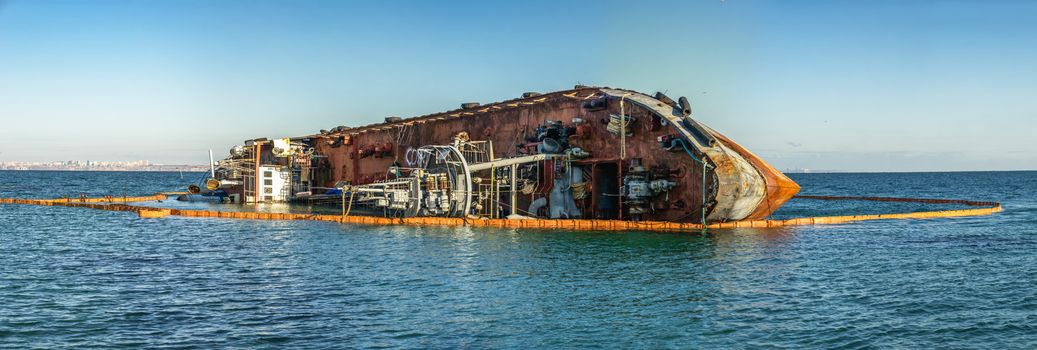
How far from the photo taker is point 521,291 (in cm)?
2091

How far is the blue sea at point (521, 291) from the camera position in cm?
1580

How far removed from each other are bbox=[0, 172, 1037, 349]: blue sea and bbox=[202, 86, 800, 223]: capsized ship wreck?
2964 mm

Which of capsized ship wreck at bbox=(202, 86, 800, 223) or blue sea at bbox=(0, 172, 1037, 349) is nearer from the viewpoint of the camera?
blue sea at bbox=(0, 172, 1037, 349)

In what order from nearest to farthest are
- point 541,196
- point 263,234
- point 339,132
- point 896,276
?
point 896,276 < point 263,234 < point 541,196 < point 339,132

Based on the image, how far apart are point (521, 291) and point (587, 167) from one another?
822 inches

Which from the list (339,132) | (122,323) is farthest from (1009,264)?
(339,132)

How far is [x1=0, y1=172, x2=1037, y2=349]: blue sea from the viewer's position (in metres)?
15.8

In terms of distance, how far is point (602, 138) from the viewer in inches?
1586

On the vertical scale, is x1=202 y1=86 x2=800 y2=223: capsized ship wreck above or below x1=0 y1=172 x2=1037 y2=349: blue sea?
above

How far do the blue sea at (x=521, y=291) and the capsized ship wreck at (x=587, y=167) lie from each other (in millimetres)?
2964

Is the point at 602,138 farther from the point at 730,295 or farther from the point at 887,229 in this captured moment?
the point at 730,295

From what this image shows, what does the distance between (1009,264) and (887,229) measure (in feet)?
45.0

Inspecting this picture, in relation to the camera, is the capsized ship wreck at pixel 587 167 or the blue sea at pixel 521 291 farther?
the capsized ship wreck at pixel 587 167

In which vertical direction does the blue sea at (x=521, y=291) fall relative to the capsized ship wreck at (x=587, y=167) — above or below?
below
